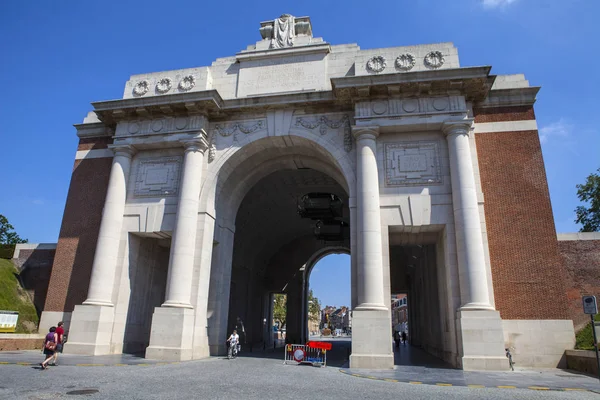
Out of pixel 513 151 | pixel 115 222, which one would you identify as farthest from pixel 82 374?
pixel 513 151

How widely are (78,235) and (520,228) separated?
2158 centimetres

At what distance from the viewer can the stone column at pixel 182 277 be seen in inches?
A: 662

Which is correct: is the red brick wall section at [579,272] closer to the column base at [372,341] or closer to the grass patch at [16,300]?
the column base at [372,341]

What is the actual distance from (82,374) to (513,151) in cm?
1871

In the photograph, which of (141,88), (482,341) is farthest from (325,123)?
(482,341)

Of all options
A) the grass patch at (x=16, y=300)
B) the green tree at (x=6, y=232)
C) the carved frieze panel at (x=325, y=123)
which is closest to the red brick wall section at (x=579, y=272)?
the carved frieze panel at (x=325, y=123)

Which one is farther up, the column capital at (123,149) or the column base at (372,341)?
the column capital at (123,149)

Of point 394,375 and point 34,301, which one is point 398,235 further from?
point 34,301

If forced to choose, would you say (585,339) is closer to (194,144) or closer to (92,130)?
(194,144)

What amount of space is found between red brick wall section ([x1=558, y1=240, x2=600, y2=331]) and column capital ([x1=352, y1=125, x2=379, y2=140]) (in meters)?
9.84

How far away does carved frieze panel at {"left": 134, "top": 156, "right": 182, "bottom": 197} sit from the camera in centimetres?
2024

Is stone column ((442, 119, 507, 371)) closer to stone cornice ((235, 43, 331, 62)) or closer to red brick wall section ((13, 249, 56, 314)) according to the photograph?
stone cornice ((235, 43, 331, 62))

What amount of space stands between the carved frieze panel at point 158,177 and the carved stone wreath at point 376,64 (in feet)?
34.4

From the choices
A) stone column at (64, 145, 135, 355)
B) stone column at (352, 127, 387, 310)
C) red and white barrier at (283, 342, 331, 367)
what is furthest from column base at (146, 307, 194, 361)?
stone column at (352, 127, 387, 310)
